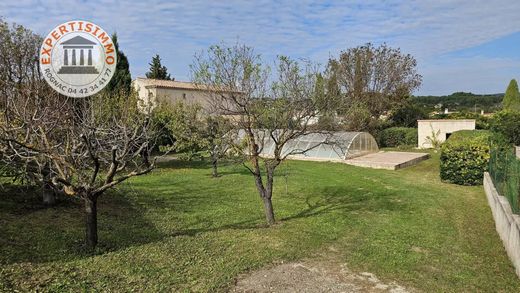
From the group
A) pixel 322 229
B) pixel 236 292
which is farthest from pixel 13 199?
pixel 322 229

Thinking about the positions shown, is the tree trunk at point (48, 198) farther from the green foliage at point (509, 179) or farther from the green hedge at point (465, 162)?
the green hedge at point (465, 162)

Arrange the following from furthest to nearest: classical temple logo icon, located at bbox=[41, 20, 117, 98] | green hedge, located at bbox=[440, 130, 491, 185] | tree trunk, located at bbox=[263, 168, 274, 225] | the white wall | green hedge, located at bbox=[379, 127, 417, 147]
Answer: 1. green hedge, located at bbox=[379, 127, 417, 147]
2. the white wall
3. green hedge, located at bbox=[440, 130, 491, 185]
4. classical temple logo icon, located at bbox=[41, 20, 117, 98]
5. tree trunk, located at bbox=[263, 168, 274, 225]

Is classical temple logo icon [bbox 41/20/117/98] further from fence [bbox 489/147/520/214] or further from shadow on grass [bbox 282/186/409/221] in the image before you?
fence [bbox 489/147/520/214]

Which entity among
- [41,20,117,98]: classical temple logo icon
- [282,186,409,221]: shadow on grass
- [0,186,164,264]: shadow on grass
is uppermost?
[41,20,117,98]: classical temple logo icon

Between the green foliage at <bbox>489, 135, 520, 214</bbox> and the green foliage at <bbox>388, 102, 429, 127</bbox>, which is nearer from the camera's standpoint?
the green foliage at <bbox>489, 135, 520, 214</bbox>

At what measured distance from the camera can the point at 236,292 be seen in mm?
5176

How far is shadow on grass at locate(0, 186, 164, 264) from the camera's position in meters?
6.03

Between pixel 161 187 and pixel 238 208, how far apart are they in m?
3.74

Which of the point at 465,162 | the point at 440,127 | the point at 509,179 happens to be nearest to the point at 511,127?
the point at 465,162

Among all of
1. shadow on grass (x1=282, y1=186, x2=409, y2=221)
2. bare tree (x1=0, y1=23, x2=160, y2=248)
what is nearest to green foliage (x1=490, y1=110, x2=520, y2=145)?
shadow on grass (x1=282, y1=186, x2=409, y2=221)

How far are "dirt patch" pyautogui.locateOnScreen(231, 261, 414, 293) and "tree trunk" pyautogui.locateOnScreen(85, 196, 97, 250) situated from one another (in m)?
2.59

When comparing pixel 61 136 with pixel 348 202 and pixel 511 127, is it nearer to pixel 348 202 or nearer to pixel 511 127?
pixel 348 202

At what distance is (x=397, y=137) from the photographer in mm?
30641

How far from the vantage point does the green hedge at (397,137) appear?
98.4 feet
